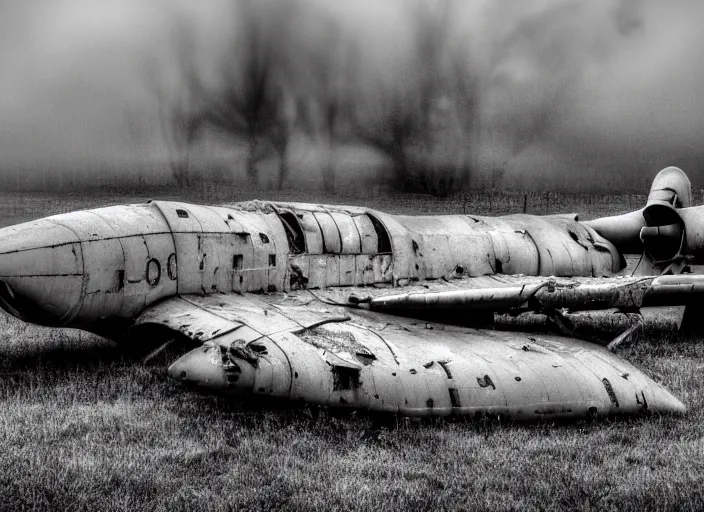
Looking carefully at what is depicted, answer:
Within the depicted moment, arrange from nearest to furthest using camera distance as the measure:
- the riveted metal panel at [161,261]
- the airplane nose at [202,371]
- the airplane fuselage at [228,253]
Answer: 1. the airplane nose at [202,371]
2. the airplane fuselage at [228,253]
3. the riveted metal panel at [161,261]

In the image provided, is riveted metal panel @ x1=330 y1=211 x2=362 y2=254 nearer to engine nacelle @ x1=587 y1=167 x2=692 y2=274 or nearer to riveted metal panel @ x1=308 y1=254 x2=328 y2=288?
riveted metal panel @ x1=308 y1=254 x2=328 y2=288

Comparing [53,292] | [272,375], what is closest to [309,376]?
[272,375]

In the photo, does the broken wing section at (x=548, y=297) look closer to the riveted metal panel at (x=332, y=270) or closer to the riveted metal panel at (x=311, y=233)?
the riveted metal panel at (x=332, y=270)

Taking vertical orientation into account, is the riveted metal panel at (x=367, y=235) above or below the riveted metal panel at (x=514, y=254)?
above

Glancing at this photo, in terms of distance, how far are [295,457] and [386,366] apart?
1.73 metres

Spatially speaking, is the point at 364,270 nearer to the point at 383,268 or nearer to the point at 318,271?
the point at 383,268

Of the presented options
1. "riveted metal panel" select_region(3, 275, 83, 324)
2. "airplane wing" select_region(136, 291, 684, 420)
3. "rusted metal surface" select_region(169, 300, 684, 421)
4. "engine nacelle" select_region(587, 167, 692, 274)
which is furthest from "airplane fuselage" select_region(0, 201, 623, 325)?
"engine nacelle" select_region(587, 167, 692, 274)

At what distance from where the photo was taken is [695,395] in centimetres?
831

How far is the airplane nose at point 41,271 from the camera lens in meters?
7.33

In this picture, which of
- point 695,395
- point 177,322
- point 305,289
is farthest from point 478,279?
point 177,322

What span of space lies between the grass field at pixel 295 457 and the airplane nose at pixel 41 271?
94cm

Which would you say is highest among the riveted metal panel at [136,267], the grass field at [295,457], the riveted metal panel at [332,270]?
the riveted metal panel at [136,267]

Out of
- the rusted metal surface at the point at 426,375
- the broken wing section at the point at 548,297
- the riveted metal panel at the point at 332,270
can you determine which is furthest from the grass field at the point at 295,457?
the riveted metal panel at the point at 332,270

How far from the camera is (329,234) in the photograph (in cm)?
1055
